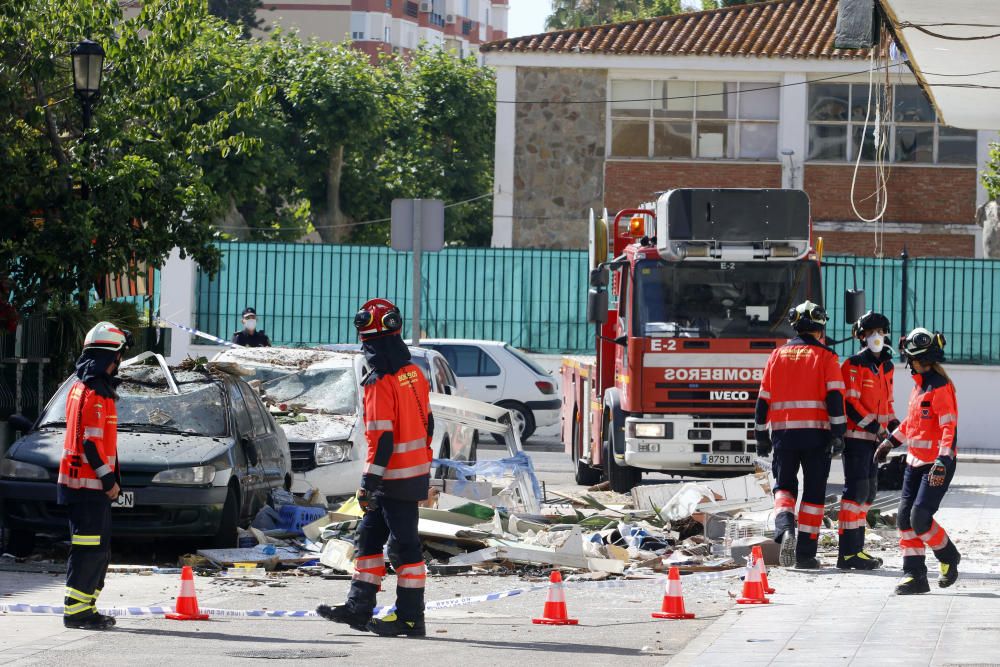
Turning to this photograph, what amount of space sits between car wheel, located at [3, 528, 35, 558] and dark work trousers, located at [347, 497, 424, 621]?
3.98m

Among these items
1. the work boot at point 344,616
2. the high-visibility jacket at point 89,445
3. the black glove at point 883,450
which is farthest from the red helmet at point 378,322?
the black glove at point 883,450

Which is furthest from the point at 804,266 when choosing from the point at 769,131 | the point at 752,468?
the point at 769,131

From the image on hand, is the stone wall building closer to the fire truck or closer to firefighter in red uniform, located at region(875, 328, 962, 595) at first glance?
the fire truck

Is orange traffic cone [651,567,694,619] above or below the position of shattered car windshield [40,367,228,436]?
below

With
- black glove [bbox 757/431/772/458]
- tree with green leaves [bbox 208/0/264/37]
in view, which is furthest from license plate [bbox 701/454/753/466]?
tree with green leaves [bbox 208/0/264/37]

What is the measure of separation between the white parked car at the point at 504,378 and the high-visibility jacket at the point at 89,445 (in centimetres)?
1512

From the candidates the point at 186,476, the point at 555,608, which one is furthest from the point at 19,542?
the point at 555,608

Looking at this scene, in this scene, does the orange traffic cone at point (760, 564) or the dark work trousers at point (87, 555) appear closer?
the dark work trousers at point (87, 555)

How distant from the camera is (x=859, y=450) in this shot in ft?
38.8

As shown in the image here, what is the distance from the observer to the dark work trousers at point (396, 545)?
8969mm

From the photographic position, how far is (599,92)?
36750 millimetres

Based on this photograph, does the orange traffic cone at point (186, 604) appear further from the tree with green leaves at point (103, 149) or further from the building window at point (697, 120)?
the building window at point (697, 120)

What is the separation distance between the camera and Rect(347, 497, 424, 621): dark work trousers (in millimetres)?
8969

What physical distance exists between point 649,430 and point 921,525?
6134 millimetres
